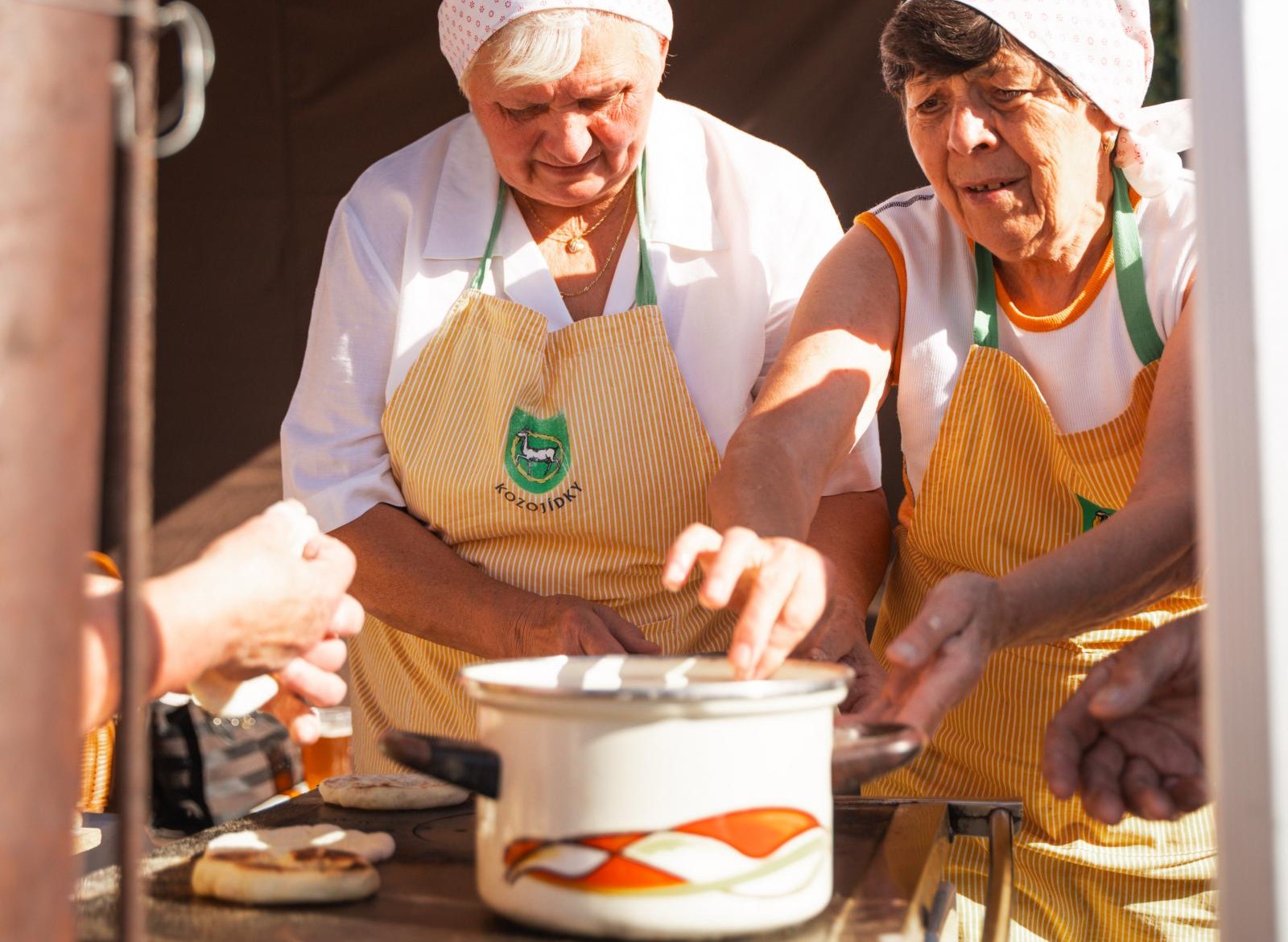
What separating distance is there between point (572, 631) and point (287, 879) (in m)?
0.76

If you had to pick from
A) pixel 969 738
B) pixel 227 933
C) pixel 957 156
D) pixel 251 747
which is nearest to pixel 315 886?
pixel 227 933

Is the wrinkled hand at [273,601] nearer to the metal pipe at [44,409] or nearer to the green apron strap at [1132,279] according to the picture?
the metal pipe at [44,409]

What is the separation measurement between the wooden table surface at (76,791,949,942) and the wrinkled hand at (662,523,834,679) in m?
0.18

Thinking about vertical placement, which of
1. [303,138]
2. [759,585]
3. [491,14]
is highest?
[303,138]

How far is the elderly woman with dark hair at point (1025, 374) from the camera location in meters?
1.62

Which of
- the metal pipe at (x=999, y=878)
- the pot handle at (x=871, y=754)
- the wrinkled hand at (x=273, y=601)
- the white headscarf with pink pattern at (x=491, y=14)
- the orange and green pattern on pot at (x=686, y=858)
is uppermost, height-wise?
the white headscarf with pink pattern at (x=491, y=14)

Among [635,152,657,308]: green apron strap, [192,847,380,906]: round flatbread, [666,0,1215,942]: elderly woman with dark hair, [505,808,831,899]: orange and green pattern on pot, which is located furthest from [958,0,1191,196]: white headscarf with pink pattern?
[192,847,380,906]: round flatbread

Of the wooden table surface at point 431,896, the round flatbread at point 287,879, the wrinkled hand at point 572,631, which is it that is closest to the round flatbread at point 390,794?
the wooden table surface at point 431,896

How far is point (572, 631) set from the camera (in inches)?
69.0

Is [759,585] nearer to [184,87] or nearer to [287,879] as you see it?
[287,879]

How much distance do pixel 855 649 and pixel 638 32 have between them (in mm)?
894

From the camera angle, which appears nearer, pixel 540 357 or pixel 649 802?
pixel 649 802

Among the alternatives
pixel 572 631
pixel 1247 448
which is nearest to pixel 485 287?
pixel 572 631

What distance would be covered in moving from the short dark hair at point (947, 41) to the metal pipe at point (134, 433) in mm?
1127
